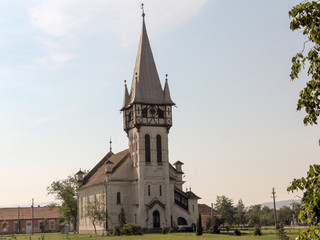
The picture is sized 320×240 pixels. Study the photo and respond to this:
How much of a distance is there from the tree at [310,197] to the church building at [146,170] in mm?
55912

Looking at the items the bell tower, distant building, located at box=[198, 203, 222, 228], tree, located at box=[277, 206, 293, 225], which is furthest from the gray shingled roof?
tree, located at box=[277, 206, 293, 225]

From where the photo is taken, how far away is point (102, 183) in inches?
2601

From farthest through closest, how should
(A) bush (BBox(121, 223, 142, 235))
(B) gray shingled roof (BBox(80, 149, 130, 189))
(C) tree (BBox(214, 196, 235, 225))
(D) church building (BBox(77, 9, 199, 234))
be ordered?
1. (C) tree (BBox(214, 196, 235, 225))
2. (B) gray shingled roof (BBox(80, 149, 130, 189))
3. (D) church building (BBox(77, 9, 199, 234))
4. (A) bush (BBox(121, 223, 142, 235))

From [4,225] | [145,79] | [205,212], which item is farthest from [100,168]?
[205,212]

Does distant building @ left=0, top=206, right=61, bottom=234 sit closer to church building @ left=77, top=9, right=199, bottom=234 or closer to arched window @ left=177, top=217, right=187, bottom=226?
church building @ left=77, top=9, right=199, bottom=234

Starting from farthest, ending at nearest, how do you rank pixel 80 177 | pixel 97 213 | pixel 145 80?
pixel 80 177, pixel 145 80, pixel 97 213

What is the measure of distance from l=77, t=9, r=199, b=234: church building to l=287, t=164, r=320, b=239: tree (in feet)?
183

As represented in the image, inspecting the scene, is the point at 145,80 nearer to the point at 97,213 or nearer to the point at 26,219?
the point at 97,213

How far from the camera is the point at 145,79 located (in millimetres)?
67312

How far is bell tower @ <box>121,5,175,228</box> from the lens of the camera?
206 feet

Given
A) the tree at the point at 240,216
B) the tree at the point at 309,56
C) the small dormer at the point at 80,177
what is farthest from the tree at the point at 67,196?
the tree at the point at 309,56

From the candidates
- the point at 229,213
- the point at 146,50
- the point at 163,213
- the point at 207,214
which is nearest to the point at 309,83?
the point at 163,213

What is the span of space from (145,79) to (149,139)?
9597mm

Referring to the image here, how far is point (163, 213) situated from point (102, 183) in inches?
414
